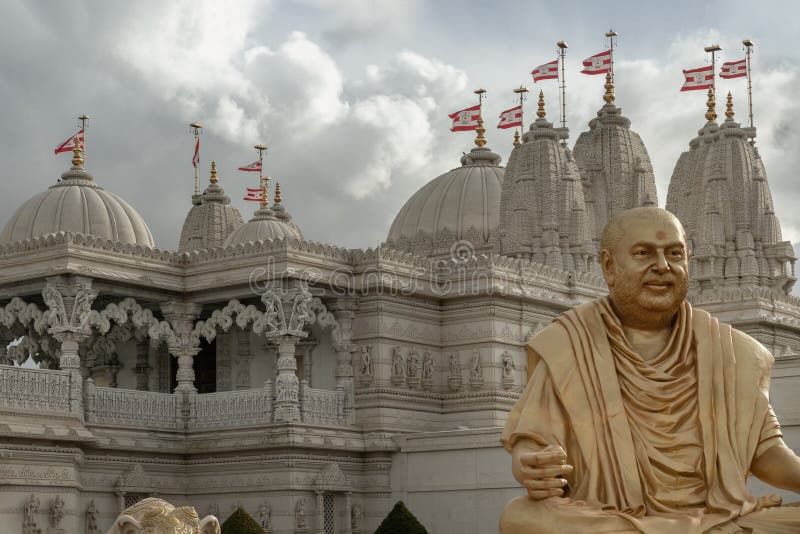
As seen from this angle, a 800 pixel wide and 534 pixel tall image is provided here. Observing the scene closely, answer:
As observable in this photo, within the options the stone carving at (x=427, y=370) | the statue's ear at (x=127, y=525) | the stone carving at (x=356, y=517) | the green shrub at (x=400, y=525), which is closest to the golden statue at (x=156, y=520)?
the statue's ear at (x=127, y=525)

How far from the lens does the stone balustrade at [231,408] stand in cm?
2991

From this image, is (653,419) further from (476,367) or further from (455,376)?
(455,376)

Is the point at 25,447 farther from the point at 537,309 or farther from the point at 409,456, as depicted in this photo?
the point at 537,309

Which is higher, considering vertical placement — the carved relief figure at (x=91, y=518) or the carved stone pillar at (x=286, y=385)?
the carved stone pillar at (x=286, y=385)

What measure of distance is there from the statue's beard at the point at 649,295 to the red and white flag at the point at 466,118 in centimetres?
3346

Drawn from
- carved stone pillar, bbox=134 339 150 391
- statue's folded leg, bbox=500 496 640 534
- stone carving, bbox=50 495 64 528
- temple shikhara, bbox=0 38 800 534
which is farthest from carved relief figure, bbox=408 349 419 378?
statue's folded leg, bbox=500 496 640 534

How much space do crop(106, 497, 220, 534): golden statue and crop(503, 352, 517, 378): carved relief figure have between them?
74.8ft

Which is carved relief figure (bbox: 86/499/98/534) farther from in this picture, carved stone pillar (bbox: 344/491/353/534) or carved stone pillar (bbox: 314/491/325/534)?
carved stone pillar (bbox: 344/491/353/534)

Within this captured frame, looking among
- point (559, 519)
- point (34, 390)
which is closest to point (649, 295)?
point (559, 519)

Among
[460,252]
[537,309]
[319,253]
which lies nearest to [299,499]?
[319,253]

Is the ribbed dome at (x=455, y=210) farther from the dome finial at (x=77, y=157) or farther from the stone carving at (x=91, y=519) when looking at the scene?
the stone carving at (x=91, y=519)

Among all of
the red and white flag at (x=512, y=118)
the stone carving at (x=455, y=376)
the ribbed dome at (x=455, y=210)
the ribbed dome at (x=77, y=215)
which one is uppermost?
the red and white flag at (x=512, y=118)

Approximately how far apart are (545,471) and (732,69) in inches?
1413

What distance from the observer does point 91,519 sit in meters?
28.5
